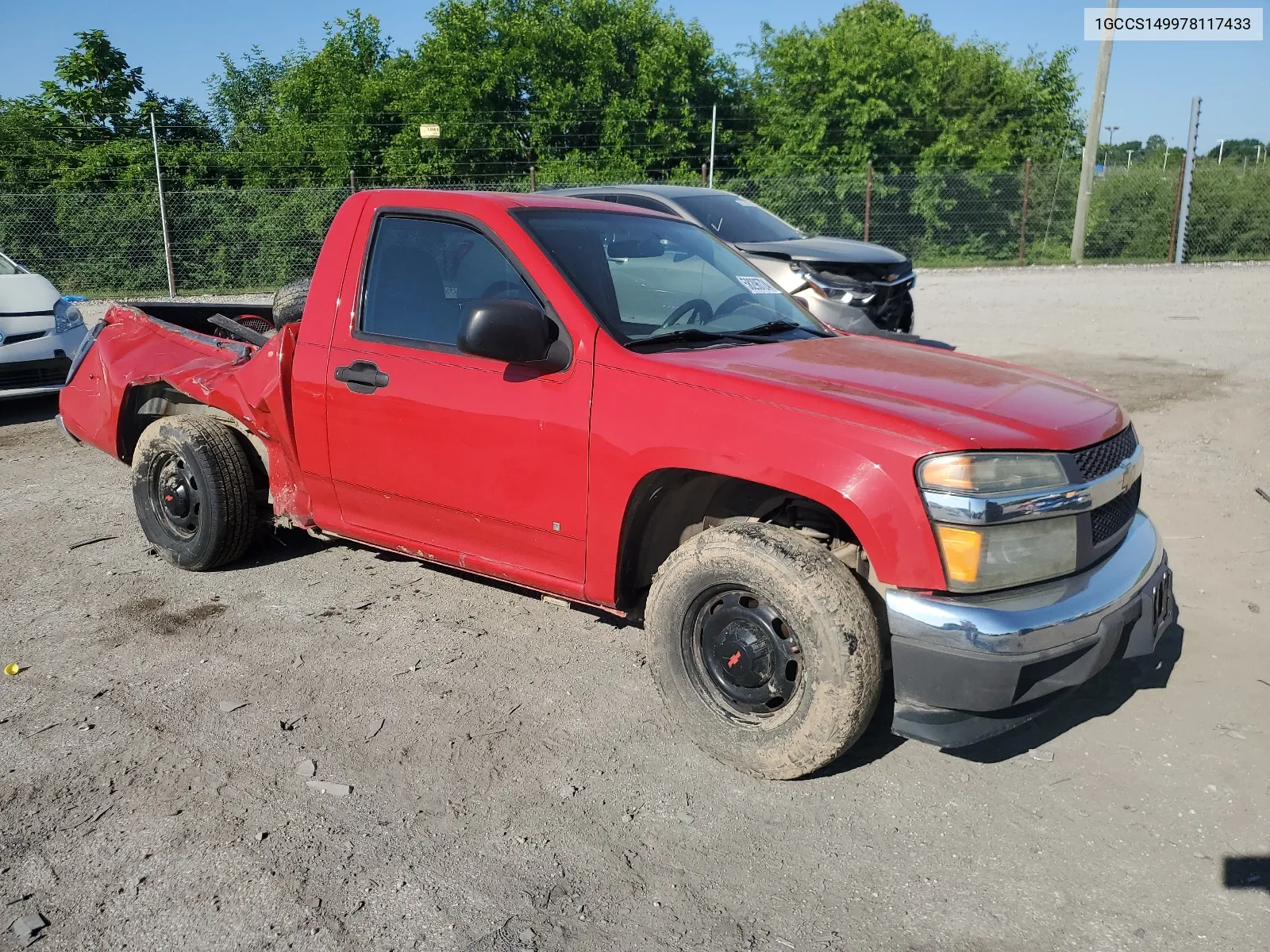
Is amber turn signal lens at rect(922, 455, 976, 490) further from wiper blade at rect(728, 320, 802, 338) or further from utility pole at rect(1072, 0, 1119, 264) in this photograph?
utility pole at rect(1072, 0, 1119, 264)

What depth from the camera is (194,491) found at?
4969mm

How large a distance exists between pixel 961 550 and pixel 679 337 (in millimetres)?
1351

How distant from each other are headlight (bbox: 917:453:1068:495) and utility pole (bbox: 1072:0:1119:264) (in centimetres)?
2347

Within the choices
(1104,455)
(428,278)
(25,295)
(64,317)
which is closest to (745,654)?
(1104,455)

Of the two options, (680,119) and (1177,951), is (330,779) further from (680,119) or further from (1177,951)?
(680,119)

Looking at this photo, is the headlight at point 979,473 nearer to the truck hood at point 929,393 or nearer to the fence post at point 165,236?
the truck hood at point 929,393

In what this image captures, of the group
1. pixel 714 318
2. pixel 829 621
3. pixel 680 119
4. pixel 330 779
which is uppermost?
pixel 680 119

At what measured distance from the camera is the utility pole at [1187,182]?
22.5 m

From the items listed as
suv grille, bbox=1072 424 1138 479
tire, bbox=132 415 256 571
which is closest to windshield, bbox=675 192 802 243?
tire, bbox=132 415 256 571

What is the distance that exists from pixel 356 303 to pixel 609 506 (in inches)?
59.1

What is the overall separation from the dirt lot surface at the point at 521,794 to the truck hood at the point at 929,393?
1112 mm

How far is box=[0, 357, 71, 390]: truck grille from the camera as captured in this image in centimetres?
838

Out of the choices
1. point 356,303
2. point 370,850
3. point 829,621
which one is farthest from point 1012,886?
point 356,303

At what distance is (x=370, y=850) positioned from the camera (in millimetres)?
2949
